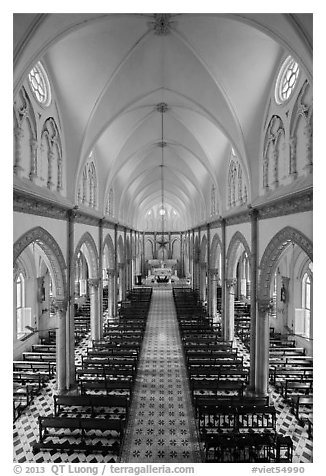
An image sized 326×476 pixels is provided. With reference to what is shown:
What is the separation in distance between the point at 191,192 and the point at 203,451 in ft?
99.2

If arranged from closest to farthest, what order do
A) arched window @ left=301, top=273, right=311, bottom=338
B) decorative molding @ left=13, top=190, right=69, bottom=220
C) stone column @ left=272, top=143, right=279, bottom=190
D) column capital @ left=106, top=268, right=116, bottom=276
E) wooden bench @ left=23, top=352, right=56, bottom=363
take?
decorative molding @ left=13, top=190, right=69, bottom=220 → stone column @ left=272, top=143, right=279, bottom=190 → wooden bench @ left=23, top=352, right=56, bottom=363 → arched window @ left=301, top=273, right=311, bottom=338 → column capital @ left=106, top=268, right=116, bottom=276

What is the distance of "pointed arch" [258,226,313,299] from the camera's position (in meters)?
11.1

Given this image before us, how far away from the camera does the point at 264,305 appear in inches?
578

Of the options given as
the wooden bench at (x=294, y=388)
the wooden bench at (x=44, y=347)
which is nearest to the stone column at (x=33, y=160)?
the wooden bench at (x=44, y=347)

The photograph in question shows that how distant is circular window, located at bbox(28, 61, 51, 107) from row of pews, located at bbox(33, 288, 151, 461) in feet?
37.8

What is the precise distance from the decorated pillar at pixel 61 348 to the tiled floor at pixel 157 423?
72 cm

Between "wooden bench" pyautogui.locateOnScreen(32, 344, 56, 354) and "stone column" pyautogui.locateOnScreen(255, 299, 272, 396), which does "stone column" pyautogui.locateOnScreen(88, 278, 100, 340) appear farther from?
"stone column" pyautogui.locateOnScreen(255, 299, 272, 396)

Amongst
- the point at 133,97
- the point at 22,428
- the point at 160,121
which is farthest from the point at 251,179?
the point at 22,428

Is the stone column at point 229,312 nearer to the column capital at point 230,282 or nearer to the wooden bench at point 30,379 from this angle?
the column capital at point 230,282

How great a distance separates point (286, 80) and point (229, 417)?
12.5 meters

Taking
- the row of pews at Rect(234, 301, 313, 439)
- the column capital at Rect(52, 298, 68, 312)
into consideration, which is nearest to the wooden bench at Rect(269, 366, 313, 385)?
the row of pews at Rect(234, 301, 313, 439)

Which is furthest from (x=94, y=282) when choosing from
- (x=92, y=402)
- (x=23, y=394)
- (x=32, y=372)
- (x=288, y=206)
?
(x=288, y=206)

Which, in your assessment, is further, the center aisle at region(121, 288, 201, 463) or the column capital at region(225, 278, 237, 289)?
the column capital at region(225, 278, 237, 289)

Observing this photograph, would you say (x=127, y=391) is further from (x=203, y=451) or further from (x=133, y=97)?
(x=133, y=97)
